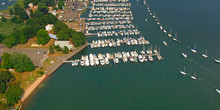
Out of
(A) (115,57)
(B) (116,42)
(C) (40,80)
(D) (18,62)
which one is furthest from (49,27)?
(A) (115,57)

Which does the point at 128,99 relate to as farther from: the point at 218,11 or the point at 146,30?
the point at 218,11

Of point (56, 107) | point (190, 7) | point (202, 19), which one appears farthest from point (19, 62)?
point (190, 7)

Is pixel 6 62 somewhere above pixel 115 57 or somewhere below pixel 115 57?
above

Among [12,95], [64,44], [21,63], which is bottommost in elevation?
[12,95]

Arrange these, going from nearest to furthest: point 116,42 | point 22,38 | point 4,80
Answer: point 4,80 < point 22,38 < point 116,42

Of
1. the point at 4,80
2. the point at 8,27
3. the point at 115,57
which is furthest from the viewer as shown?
the point at 8,27

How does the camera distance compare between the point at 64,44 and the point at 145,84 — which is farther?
the point at 64,44

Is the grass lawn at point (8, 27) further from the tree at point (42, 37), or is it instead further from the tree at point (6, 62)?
the tree at point (6, 62)

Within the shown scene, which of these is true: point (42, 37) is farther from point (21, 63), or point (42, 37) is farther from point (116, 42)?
point (116, 42)
